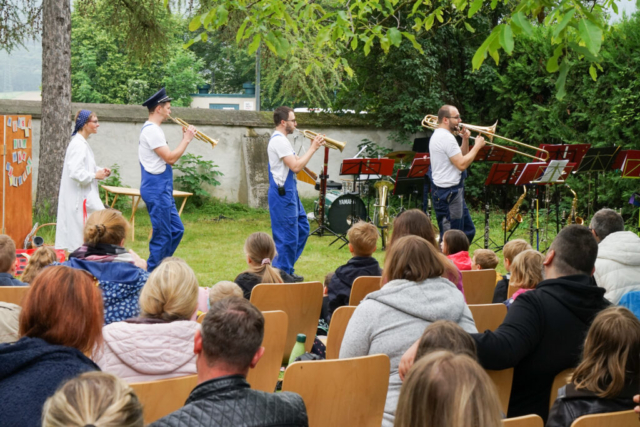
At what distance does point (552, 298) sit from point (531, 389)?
1.37ft

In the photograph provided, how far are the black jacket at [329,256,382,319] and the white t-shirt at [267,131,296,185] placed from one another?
256 centimetres

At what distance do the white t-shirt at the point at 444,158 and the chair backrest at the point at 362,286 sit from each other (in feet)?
12.3

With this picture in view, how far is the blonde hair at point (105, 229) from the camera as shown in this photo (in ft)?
13.2

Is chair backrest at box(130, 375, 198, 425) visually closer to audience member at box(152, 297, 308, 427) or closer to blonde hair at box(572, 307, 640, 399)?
audience member at box(152, 297, 308, 427)

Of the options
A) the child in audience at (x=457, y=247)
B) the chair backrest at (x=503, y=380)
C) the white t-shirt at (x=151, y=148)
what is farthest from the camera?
the white t-shirt at (x=151, y=148)

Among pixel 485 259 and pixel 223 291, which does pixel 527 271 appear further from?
pixel 223 291

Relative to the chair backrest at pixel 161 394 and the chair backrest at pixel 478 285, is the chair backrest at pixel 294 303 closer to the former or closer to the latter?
the chair backrest at pixel 478 285

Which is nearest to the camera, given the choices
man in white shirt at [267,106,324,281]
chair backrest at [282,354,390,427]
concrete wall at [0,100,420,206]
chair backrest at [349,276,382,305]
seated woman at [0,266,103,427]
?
seated woman at [0,266,103,427]

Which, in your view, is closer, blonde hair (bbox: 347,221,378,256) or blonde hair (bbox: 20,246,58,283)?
blonde hair (bbox: 20,246,58,283)

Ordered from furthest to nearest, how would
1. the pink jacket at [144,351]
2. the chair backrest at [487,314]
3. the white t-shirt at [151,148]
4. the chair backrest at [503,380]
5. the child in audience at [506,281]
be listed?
1. the white t-shirt at [151,148]
2. the child in audience at [506,281]
3. the chair backrest at [487,314]
4. the chair backrest at [503,380]
5. the pink jacket at [144,351]

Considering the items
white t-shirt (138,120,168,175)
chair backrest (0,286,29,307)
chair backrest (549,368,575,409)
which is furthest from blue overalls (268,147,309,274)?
chair backrest (549,368,575,409)

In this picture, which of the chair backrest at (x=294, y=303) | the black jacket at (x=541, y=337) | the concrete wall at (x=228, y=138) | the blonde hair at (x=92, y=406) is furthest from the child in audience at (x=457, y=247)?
the concrete wall at (x=228, y=138)

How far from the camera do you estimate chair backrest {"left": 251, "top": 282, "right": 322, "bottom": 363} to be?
160 inches

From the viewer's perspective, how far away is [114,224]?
4.07 meters
